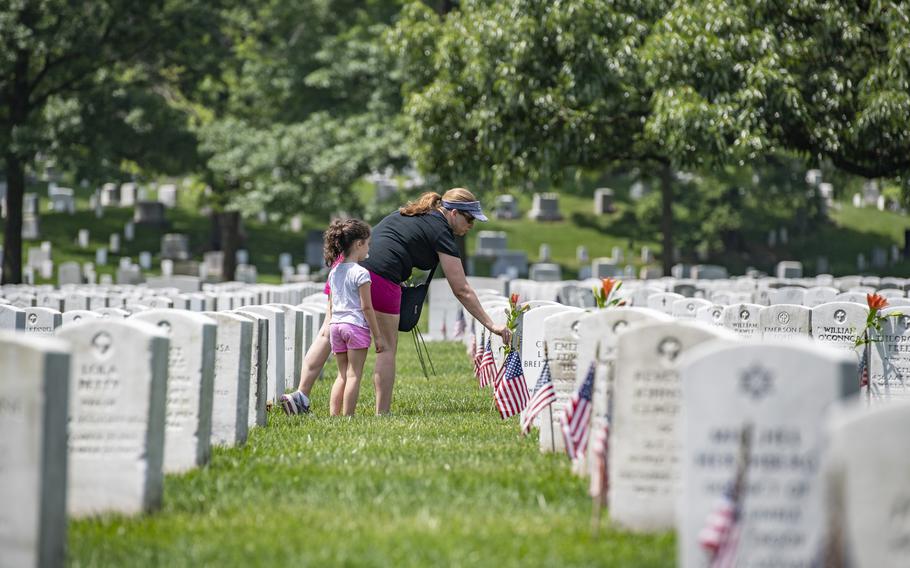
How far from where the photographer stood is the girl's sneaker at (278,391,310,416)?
12203mm

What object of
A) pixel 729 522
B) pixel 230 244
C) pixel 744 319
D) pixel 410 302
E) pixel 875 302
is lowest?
pixel 729 522

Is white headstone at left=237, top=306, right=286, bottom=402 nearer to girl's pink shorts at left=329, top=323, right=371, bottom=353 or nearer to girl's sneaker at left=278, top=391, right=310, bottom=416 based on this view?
girl's sneaker at left=278, top=391, right=310, bottom=416

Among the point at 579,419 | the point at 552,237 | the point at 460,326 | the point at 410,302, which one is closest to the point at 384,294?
the point at 410,302

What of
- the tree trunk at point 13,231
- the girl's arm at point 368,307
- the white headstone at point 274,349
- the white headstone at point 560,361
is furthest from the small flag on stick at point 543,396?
the tree trunk at point 13,231

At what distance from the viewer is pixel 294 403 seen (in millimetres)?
12211

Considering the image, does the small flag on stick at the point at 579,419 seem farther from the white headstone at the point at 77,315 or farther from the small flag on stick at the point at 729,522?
the white headstone at the point at 77,315

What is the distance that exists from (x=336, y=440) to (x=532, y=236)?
49831 millimetres

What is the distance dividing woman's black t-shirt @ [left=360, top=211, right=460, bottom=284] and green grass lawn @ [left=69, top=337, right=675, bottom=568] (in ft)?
5.74

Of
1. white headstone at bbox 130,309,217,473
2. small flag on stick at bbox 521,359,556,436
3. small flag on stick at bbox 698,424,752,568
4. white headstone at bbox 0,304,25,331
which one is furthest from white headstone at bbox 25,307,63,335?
small flag on stick at bbox 698,424,752,568

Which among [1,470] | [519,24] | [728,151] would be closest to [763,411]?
[1,470]

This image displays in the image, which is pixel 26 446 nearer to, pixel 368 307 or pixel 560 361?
pixel 560 361

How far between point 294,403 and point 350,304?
117cm

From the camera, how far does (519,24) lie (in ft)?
78.9

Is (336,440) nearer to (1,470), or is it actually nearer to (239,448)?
(239,448)
